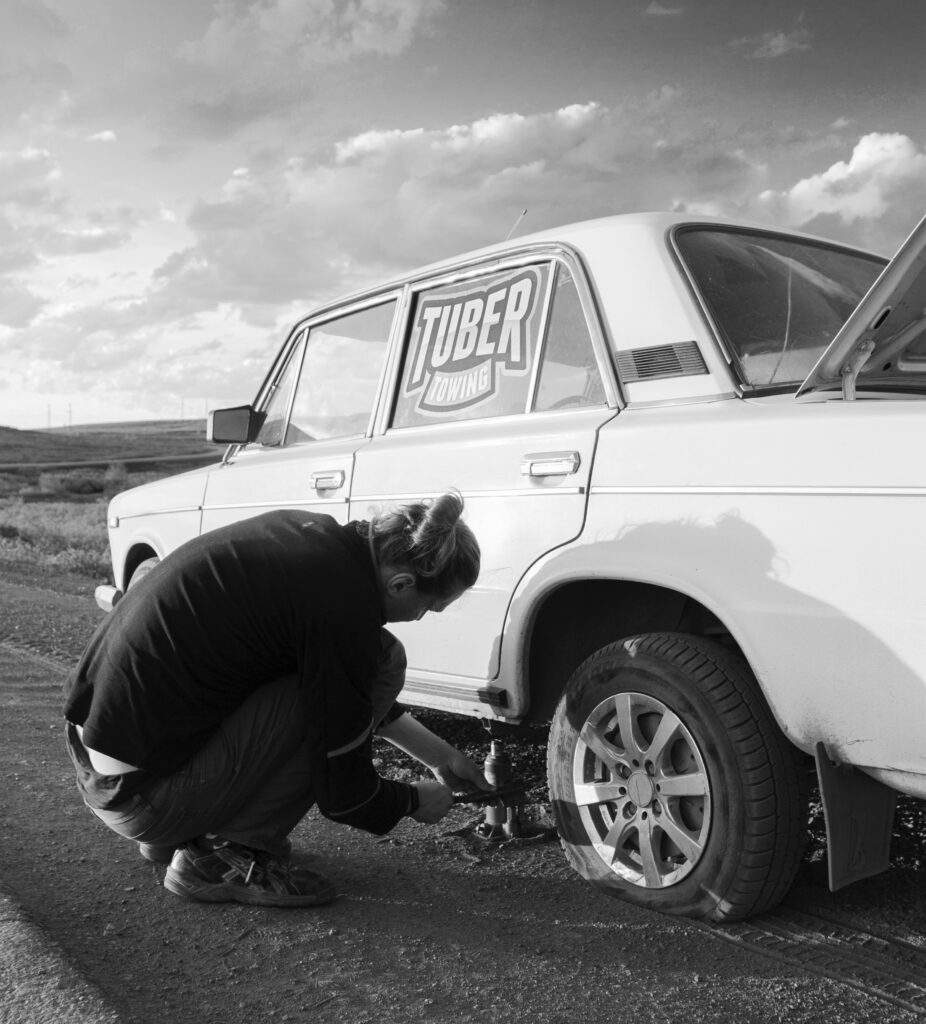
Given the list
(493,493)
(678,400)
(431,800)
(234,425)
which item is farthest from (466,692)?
(234,425)

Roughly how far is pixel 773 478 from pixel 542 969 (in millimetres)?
1367

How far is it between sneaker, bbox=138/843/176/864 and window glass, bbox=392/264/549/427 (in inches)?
66.7

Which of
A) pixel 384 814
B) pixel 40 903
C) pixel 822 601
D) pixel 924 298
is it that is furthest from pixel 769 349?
pixel 40 903

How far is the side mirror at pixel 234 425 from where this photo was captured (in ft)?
16.7

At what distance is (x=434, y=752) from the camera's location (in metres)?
3.70

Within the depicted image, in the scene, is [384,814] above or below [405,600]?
below

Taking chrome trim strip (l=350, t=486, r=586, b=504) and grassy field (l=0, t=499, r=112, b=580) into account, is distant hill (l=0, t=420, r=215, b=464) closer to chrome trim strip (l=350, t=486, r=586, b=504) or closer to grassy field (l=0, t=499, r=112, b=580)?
grassy field (l=0, t=499, r=112, b=580)

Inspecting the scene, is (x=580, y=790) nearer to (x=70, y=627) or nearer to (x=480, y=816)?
(x=480, y=816)

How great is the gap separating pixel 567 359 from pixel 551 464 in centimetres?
43

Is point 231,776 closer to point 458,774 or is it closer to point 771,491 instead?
point 458,774

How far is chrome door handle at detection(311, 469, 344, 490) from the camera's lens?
4.27 m

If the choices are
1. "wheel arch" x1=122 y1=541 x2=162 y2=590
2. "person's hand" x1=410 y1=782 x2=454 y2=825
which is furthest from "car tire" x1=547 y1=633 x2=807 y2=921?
"wheel arch" x1=122 y1=541 x2=162 y2=590

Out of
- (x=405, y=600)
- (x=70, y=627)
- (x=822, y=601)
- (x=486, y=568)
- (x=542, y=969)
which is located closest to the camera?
(x=822, y=601)

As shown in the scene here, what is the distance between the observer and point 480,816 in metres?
4.17
